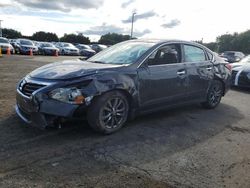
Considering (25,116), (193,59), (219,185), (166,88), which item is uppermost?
(193,59)

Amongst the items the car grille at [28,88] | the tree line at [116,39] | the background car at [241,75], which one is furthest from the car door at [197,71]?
the tree line at [116,39]

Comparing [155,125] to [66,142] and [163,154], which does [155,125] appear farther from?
[66,142]

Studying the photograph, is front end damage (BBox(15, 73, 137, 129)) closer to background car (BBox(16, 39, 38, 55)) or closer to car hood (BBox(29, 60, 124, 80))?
car hood (BBox(29, 60, 124, 80))

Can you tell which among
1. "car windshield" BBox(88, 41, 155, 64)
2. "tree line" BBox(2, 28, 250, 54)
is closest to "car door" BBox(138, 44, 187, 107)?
"car windshield" BBox(88, 41, 155, 64)

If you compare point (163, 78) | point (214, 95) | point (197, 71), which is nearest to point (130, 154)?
point (163, 78)

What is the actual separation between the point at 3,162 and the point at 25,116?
1.11 meters

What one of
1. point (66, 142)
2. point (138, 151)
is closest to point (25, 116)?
point (66, 142)

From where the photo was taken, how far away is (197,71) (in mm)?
6336

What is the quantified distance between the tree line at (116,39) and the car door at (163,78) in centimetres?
5343

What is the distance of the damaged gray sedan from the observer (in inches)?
171

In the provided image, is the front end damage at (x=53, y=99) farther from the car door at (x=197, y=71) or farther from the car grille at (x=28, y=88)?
the car door at (x=197, y=71)

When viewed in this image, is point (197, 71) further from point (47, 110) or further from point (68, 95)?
point (47, 110)

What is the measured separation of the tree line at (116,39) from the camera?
2355 inches

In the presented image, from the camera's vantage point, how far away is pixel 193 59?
6.38m
